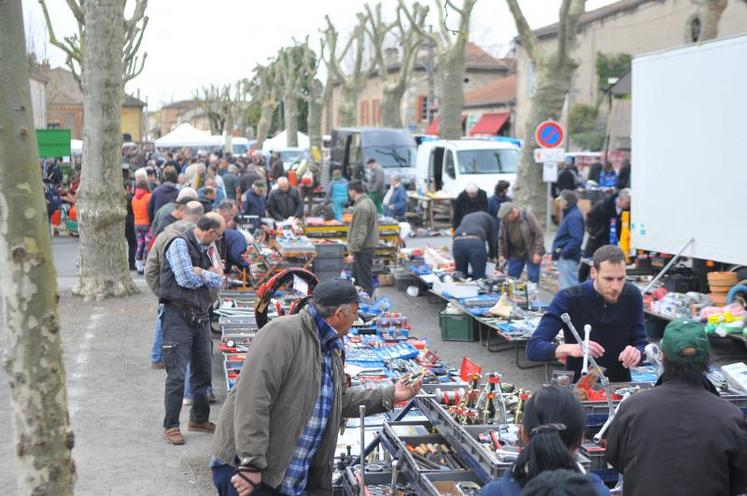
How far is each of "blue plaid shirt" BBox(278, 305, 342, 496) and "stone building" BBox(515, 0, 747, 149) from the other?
33.0m

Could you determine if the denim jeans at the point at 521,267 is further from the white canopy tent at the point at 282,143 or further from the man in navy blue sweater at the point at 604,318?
the white canopy tent at the point at 282,143

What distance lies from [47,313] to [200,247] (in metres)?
3.69

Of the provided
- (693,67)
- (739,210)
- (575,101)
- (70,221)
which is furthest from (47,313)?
(575,101)

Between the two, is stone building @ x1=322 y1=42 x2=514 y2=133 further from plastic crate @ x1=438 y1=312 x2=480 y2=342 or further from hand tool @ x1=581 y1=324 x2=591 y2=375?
hand tool @ x1=581 y1=324 x2=591 y2=375

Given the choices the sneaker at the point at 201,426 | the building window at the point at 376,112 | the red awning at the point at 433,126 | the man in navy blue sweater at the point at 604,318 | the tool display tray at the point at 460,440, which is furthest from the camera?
the building window at the point at 376,112

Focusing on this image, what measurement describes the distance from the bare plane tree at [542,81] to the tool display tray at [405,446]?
1853cm

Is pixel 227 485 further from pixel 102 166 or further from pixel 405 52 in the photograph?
pixel 405 52

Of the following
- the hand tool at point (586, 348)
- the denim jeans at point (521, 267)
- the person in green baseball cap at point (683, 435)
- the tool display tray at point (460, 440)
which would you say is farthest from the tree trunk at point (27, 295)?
the denim jeans at point (521, 267)

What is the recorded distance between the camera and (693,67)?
515 inches

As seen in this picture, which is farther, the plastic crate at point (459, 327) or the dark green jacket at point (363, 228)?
the dark green jacket at point (363, 228)

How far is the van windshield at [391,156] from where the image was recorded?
31781 millimetres

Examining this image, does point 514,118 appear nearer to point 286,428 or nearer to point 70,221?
point 70,221

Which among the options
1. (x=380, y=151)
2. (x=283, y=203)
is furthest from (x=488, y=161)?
(x=283, y=203)

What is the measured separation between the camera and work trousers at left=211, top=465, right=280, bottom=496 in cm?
465
